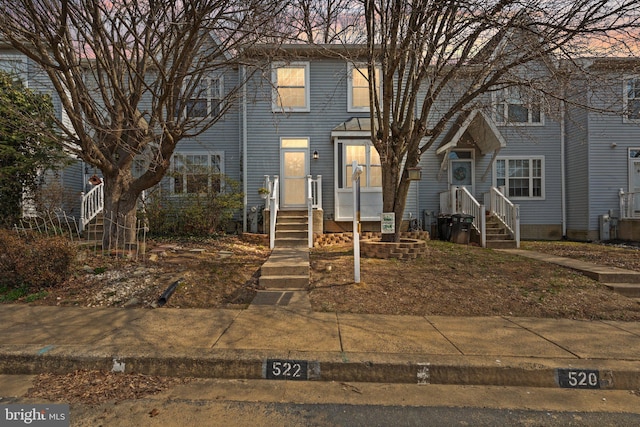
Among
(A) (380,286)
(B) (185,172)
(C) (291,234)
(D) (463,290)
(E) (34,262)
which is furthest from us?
(B) (185,172)

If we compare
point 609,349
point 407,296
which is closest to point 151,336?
point 407,296

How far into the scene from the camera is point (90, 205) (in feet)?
36.8

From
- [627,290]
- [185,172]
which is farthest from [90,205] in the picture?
[627,290]

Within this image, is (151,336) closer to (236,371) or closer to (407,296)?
(236,371)

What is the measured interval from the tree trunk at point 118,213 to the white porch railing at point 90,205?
3386 mm

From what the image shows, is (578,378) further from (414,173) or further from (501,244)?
(501,244)

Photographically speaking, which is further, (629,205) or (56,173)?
(629,205)

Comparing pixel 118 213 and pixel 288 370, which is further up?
pixel 118 213

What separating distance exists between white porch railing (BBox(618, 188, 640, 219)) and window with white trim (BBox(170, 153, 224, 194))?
14526mm

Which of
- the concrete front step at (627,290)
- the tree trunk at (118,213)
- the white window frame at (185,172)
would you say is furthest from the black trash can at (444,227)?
the tree trunk at (118,213)

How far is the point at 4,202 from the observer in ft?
31.4

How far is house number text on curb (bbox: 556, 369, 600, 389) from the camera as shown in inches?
138

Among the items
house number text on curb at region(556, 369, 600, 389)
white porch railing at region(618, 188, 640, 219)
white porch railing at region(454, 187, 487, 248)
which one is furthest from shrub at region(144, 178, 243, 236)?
white porch railing at region(618, 188, 640, 219)

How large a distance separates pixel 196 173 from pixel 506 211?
1044cm
